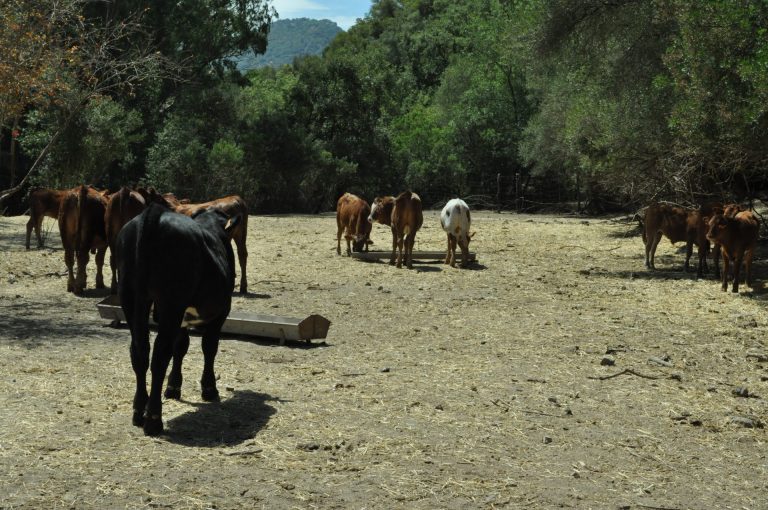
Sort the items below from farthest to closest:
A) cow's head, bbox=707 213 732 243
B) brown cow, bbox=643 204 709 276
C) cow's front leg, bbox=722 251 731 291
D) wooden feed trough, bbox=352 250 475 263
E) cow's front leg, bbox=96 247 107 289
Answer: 1. wooden feed trough, bbox=352 250 475 263
2. brown cow, bbox=643 204 709 276
3. cow's front leg, bbox=722 251 731 291
4. cow's head, bbox=707 213 732 243
5. cow's front leg, bbox=96 247 107 289

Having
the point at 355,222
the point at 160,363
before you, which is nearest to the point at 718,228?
the point at 355,222

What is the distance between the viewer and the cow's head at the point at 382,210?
19.4m

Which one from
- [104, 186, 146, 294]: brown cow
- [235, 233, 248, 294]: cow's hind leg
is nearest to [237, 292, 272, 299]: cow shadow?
[235, 233, 248, 294]: cow's hind leg

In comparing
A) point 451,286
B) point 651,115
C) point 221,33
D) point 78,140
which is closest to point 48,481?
point 451,286

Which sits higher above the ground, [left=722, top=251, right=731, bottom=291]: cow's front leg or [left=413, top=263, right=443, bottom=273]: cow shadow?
[left=722, top=251, right=731, bottom=291]: cow's front leg

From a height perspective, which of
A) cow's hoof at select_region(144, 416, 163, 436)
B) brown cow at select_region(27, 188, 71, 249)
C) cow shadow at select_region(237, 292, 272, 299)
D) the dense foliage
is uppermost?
the dense foliage

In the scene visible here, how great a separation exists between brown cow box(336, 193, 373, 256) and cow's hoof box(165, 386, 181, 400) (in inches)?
463

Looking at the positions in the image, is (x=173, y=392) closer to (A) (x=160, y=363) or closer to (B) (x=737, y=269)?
(A) (x=160, y=363)

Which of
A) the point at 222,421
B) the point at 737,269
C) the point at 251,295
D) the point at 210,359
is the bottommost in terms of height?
the point at 222,421

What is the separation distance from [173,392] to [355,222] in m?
12.2

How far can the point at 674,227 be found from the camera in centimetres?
1784

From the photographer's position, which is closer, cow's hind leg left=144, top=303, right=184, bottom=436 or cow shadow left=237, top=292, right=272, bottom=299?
cow's hind leg left=144, top=303, right=184, bottom=436

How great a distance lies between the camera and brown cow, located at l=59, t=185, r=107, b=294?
540 inches

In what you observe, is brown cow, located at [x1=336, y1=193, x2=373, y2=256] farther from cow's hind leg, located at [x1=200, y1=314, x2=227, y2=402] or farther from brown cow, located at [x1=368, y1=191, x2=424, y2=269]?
cow's hind leg, located at [x1=200, y1=314, x2=227, y2=402]
